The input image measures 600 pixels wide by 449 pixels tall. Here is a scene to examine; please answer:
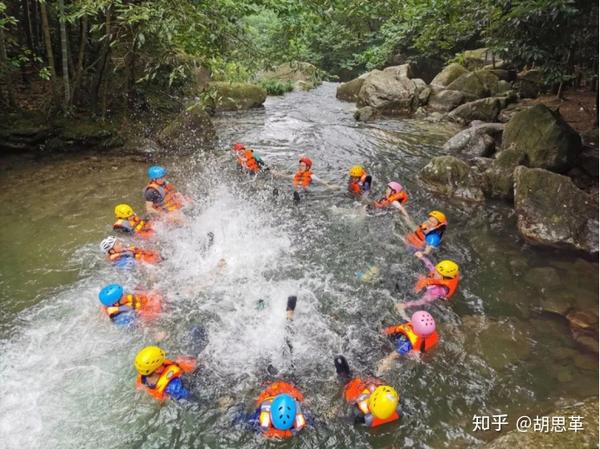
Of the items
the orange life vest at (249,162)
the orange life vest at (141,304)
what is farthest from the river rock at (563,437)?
the orange life vest at (249,162)

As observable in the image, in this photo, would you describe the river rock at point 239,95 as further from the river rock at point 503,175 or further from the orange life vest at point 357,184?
the river rock at point 503,175

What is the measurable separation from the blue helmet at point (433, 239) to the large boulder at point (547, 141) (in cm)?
452

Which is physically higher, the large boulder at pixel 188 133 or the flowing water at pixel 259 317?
the large boulder at pixel 188 133

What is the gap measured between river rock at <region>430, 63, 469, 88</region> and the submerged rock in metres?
12.2

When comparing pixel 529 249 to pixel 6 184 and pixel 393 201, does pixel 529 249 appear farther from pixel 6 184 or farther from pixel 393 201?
pixel 6 184

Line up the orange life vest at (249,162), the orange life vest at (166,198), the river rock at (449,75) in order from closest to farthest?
the orange life vest at (166,198) → the orange life vest at (249,162) → the river rock at (449,75)

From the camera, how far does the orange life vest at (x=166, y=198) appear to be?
30.2 ft

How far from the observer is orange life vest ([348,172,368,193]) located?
10.2 m

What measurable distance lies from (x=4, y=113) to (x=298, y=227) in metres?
8.96

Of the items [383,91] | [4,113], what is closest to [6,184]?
[4,113]

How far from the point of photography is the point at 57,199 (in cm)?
991

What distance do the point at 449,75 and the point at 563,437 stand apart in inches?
743

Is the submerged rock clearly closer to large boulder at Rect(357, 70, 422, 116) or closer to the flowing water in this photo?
the flowing water

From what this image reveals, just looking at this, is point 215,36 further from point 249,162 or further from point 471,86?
point 471,86
